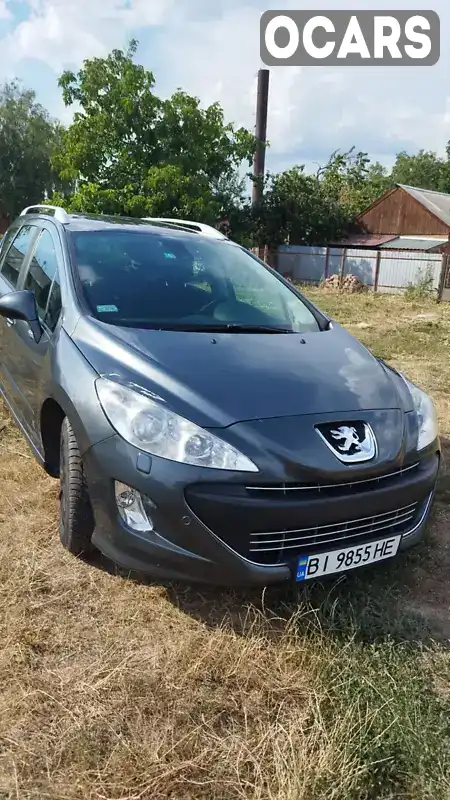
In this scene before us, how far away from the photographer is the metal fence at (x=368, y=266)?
20.8m

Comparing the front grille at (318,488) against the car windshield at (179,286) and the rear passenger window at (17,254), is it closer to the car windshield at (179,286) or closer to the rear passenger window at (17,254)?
the car windshield at (179,286)

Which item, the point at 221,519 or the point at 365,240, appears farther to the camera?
the point at 365,240

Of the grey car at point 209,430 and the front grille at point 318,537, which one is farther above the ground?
the grey car at point 209,430

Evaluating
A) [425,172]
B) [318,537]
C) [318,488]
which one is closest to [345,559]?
[318,537]

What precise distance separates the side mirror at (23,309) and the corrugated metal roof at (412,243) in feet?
90.8

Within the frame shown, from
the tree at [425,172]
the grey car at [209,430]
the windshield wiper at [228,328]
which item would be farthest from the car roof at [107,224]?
the tree at [425,172]

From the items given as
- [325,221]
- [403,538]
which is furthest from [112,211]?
[403,538]

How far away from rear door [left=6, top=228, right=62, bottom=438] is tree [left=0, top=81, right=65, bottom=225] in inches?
1315

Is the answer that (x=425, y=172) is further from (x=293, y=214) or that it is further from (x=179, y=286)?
(x=179, y=286)

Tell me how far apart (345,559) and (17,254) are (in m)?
3.12

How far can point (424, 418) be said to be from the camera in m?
2.80

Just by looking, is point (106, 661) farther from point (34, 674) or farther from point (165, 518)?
point (165, 518)

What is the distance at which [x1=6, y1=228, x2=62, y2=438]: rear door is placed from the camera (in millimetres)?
2979

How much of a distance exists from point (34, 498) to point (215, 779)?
2.01 m
